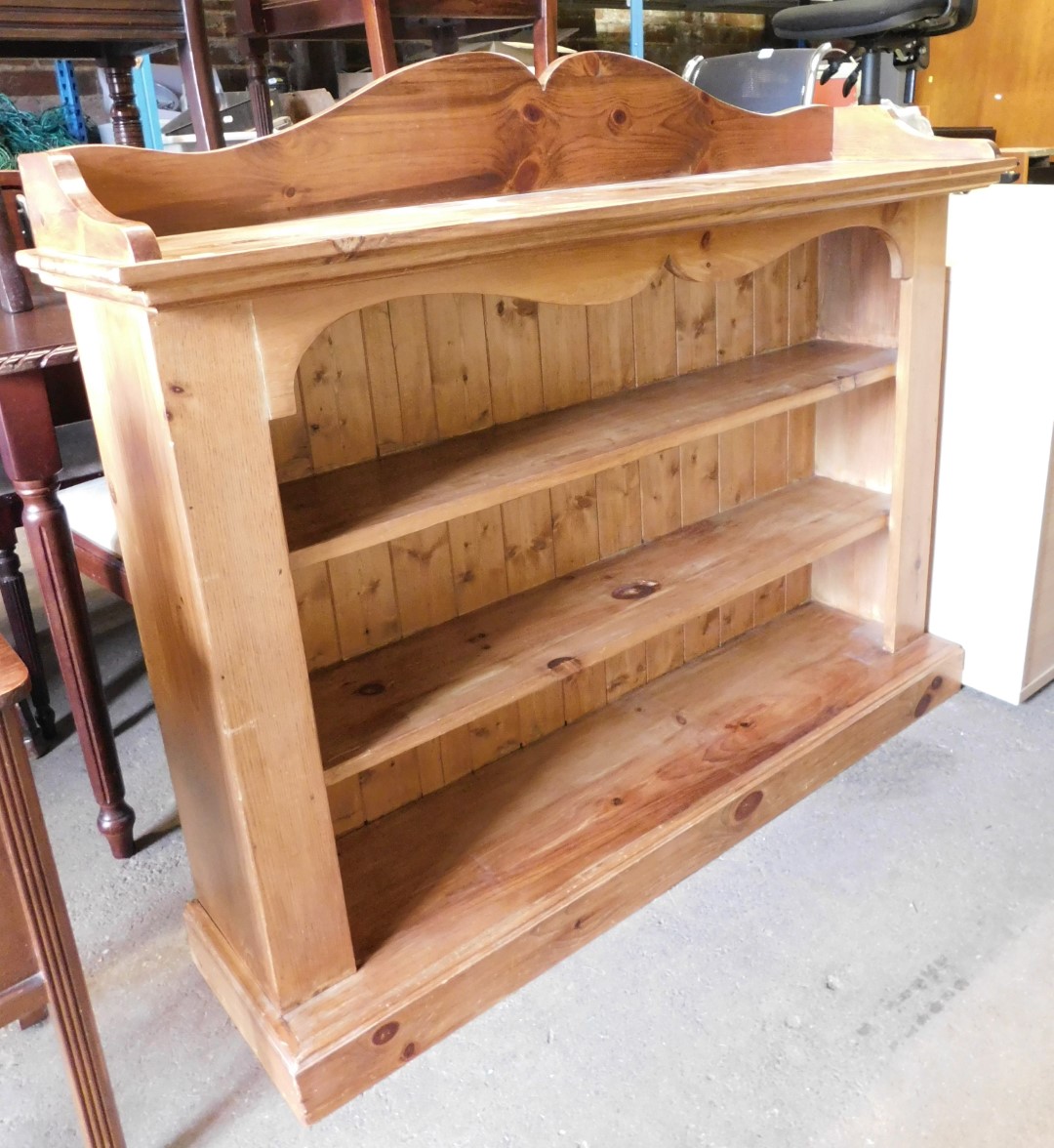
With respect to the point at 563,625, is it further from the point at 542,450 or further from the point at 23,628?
the point at 23,628

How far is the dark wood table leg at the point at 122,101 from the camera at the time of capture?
2.57 metres

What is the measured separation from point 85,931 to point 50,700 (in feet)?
2.96

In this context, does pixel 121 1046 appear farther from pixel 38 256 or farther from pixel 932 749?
pixel 932 749

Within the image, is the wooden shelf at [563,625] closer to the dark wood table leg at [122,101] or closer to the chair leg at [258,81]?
the dark wood table leg at [122,101]

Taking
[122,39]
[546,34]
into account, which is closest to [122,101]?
[122,39]

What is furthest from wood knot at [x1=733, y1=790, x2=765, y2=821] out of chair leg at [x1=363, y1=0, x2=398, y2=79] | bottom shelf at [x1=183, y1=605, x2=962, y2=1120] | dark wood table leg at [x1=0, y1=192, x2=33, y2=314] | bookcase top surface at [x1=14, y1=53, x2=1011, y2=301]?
chair leg at [x1=363, y1=0, x2=398, y2=79]

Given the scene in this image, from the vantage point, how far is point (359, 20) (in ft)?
8.70

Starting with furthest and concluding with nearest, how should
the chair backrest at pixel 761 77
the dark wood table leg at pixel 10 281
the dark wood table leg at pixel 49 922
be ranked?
the chair backrest at pixel 761 77, the dark wood table leg at pixel 10 281, the dark wood table leg at pixel 49 922

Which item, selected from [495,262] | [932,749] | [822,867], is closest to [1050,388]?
[932,749]

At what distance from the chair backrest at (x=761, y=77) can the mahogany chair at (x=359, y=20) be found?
614mm

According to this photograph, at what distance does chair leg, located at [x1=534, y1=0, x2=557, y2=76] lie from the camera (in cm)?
276

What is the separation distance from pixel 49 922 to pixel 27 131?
318cm

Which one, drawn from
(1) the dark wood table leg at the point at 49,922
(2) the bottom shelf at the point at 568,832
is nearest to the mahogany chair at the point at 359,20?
(2) the bottom shelf at the point at 568,832

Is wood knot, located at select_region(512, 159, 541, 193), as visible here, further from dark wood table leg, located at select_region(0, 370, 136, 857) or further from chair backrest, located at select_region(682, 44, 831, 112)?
chair backrest, located at select_region(682, 44, 831, 112)
